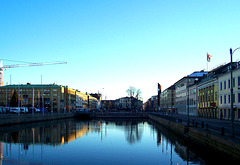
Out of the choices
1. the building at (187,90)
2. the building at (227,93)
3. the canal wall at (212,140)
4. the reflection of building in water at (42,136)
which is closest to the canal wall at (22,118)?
the reflection of building in water at (42,136)

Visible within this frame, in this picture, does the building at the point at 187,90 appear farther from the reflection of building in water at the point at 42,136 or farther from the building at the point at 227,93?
the reflection of building in water at the point at 42,136

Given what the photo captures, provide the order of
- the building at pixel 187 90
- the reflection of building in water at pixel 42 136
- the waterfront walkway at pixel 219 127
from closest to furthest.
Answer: the waterfront walkway at pixel 219 127 < the reflection of building in water at pixel 42 136 < the building at pixel 187 90

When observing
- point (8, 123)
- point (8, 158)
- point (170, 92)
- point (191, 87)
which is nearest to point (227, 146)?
point (8, 158)

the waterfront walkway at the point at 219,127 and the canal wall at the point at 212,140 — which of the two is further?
the waterfront walkway at the point at 219,127

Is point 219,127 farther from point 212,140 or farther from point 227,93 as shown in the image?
point 227,93

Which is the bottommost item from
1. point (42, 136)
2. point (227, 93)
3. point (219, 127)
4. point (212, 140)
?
point (42, 136)

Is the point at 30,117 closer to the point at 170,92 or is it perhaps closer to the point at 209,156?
Answer: the point at 209,156

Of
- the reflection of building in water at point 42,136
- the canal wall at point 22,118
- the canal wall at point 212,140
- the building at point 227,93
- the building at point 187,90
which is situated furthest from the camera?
the building at point 187,90

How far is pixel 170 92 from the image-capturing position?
17688cm

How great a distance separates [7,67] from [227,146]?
141470 millimetres

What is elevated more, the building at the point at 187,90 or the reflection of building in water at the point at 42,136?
the building at the point at 187,90

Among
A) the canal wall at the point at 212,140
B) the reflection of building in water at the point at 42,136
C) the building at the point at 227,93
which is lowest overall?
the reflection of building in water at the point at 42,136

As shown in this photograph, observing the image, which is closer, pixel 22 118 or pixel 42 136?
pixel 42 136

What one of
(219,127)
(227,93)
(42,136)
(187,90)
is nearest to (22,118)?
(42,136)
